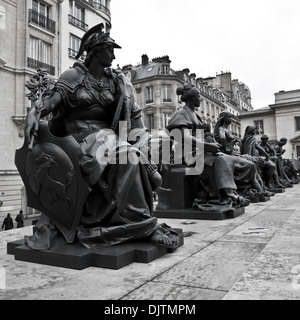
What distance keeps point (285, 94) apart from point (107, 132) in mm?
46156

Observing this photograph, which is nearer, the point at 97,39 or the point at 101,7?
the point at 97,39

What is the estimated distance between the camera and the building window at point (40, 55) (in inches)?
784

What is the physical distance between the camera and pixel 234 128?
2298 inches

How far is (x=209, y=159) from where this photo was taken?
5.66 m

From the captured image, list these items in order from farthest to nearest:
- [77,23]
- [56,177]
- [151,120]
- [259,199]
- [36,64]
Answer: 1. [151,120]
2. [77,23]
3. [36,64]
4. [259,199]
5. [56,177]

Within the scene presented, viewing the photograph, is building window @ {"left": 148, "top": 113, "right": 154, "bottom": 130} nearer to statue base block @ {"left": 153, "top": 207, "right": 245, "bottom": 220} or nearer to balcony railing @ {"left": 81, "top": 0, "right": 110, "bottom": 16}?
balcony railing @ {"left": 81, "top": 0, "right": 110, "bottom": 16}

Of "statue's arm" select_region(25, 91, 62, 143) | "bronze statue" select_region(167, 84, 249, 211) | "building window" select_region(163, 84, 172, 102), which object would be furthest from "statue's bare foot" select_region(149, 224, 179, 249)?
"building window" select_region(163, 84, 172, 102)

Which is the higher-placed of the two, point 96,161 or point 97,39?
point 97,39

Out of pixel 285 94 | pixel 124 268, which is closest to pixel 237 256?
pixel 124 268

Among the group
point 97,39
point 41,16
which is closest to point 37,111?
point 97,39

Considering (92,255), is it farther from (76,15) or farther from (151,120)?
(151,120)

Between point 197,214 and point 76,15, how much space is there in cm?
2291

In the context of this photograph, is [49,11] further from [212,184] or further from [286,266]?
[286,266]

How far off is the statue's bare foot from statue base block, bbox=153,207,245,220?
2.20 m
